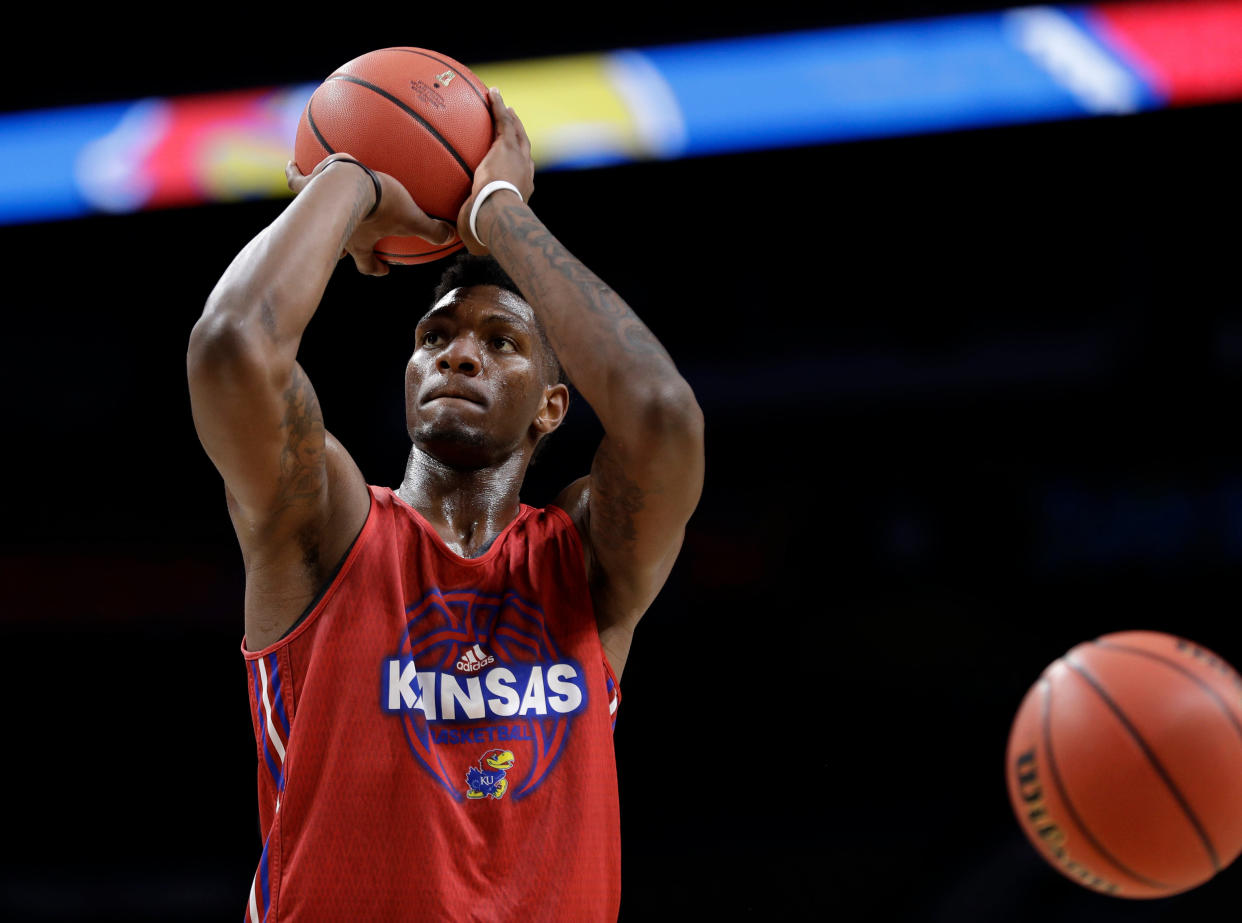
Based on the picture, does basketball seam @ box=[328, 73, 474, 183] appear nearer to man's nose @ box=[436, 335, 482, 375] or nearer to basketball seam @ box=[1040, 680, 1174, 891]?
man's nose @ box=[436, 335, 482, 375]

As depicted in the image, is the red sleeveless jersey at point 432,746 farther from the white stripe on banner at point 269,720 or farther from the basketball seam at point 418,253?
the basketball seam at point 418,253

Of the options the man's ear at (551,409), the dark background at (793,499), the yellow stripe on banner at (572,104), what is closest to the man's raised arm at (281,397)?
the man's ear at (551,409)

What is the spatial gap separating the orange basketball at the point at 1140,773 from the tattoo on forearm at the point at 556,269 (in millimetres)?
1176

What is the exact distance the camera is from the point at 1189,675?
7.89 ft

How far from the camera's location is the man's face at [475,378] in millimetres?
2322

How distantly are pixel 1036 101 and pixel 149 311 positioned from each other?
397 centimetres

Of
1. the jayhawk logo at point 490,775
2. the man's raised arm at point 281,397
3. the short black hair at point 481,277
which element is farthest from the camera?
the short black hair at point 481,277

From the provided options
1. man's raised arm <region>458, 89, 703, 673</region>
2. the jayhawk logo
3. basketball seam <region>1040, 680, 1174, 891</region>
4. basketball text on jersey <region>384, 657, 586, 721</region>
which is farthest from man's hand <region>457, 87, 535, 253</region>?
basketball seam <region>1040, 680, 1174, 891</region>

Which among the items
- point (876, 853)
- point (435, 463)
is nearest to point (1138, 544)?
point (876, 853)

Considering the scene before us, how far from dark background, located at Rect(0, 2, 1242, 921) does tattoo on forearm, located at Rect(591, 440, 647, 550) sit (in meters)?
2.99

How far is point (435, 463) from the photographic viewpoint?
93.4 inches

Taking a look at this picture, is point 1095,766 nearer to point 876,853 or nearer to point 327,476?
point 327,476

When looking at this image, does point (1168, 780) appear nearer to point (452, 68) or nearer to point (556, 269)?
point (556, 269)

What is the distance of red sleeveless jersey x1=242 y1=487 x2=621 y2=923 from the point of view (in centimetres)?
184
